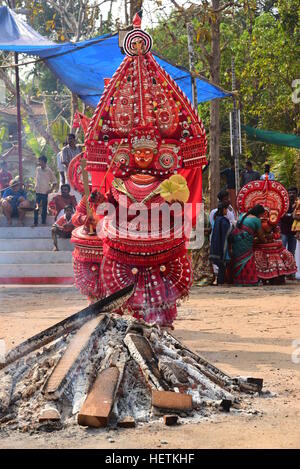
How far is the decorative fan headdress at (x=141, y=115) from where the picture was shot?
8.02 metres

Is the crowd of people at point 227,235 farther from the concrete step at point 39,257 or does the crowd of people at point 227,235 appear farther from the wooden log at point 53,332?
the wooden log at point 53,332

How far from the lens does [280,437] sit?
4773 mm

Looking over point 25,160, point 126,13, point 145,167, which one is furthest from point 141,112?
point 25,160

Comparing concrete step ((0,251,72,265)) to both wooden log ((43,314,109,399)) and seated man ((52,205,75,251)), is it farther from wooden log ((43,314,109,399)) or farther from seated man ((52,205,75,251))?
wooden log ((43,314,109,399))

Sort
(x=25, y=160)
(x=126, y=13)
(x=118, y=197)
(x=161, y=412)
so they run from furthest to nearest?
(x=25, y=160) → (x=126, y=13) → (x=118, y=197) → (x=161, y=412)

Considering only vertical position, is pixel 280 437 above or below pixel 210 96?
below

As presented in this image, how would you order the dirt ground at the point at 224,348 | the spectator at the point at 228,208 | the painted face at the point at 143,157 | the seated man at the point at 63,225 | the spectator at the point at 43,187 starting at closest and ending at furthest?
the dirt ground at the point at 224,348, the painted face at the point at 143,157, the spectator at the point at 228,208, the seated man at the point at 63,225, the spectator at the point at 43,187

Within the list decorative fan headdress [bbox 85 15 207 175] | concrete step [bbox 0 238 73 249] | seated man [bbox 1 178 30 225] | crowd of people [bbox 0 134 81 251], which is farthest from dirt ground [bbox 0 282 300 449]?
seated man [bbox 1 178 30 225]

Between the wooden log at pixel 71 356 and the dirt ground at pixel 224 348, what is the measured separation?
0.41m

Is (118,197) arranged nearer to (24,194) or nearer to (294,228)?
(294,228)

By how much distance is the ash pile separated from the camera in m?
5.12

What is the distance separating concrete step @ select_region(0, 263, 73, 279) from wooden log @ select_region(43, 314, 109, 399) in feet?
26.5

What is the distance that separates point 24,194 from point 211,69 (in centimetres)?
446

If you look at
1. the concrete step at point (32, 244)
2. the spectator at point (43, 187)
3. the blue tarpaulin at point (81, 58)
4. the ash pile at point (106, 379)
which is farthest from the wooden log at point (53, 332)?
the spectator at point (43, 187)
